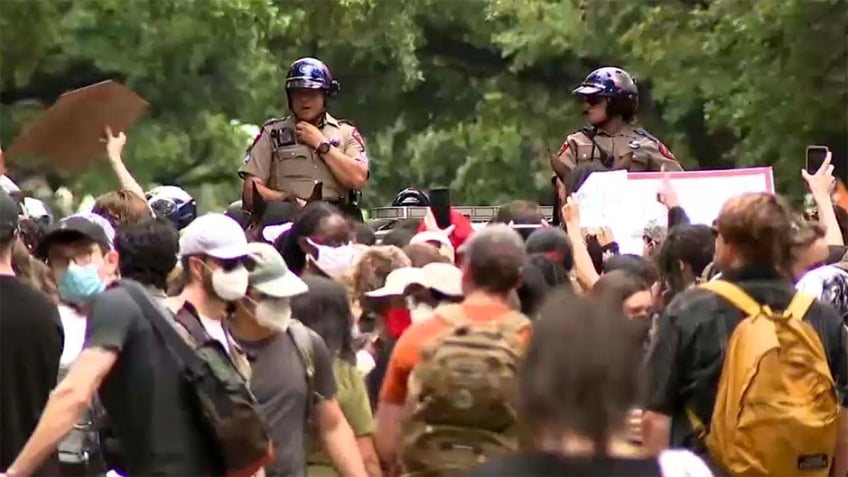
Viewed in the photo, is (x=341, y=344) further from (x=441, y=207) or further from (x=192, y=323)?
(x=441, y=207)

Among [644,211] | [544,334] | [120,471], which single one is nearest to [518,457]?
[544,334]

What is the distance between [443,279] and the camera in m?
7.77

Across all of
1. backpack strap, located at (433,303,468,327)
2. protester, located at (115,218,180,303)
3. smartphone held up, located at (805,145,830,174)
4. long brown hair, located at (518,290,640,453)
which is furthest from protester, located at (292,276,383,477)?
smartphone held up, located at (805,145,830,174)

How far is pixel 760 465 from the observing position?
7.21 meters

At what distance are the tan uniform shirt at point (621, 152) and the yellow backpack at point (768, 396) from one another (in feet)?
16.5

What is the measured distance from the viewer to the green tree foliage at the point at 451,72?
29812 mm

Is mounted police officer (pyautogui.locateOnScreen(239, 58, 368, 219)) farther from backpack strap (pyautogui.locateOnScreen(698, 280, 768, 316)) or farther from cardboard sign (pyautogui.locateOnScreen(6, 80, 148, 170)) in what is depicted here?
backpack strap (pyautogui.locateOnScreen(698, 280, 768, 316))

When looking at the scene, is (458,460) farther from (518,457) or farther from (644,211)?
(644,211)

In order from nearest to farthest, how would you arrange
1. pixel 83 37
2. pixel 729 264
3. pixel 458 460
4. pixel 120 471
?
pixel 458 460, pixel 120 471, pixel 729 264, pixel 83 37

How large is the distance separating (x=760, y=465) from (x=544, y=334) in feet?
9.00

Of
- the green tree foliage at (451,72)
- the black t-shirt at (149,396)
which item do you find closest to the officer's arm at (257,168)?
the black t-shirt at (149,396)

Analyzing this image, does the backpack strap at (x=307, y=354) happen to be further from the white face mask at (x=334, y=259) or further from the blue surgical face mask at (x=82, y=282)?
the white face mask at (x=334, y=259)

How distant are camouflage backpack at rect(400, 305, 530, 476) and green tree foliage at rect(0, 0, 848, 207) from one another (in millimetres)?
21998

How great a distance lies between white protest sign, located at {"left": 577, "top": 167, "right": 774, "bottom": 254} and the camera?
11219mm
